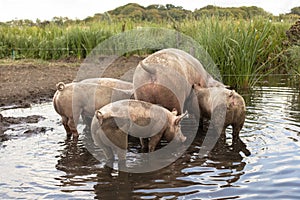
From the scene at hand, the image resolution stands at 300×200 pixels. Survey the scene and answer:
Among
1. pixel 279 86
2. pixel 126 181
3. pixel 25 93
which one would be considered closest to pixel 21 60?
pixel 25 93

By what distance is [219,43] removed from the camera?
10.5 m

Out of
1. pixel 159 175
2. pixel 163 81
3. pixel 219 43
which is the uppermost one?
pixel 219 43

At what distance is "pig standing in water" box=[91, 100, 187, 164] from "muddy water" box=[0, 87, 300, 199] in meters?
0.31

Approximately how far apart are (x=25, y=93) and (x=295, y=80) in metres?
6.47

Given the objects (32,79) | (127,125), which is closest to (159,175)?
(127,125)

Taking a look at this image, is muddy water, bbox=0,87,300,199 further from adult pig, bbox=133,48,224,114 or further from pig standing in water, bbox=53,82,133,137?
adult pig, bbox=133,48,224,114

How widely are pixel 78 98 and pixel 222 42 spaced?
15.7ft

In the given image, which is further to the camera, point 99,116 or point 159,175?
point 159,175

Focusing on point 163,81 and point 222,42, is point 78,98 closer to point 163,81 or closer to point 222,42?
point 163,81

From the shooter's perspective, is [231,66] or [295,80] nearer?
[231,66]

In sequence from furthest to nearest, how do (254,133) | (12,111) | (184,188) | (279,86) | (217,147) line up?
(279,86) → (12,111) → (254,133) → (217,147) → (184,188)

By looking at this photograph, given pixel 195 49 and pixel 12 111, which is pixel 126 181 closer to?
pixel 12 111

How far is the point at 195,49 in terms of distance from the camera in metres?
10.7

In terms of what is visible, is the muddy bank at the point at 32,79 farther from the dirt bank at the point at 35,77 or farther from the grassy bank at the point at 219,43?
the grassy bank at the point at 219,43
